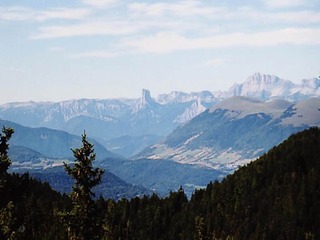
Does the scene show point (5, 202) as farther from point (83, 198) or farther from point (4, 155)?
point (83, 198)

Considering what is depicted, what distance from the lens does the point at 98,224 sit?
1645 inches

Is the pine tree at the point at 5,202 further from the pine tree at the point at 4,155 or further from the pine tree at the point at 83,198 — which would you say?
the pine tree at the point at 83,198

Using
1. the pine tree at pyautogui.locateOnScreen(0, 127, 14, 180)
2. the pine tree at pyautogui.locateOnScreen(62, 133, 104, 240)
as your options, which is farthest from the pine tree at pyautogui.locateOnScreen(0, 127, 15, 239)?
the pine tree at pyautogui.locateOnScreen(62, 133, 104, 240)

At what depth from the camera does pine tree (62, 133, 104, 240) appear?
134ft

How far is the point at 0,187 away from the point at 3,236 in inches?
146

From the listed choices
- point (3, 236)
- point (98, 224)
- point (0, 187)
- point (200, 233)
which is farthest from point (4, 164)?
point (200, 233)

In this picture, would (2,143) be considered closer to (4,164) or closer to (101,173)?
(4,164)

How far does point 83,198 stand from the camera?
136ft

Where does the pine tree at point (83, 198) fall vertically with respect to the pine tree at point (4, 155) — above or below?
below

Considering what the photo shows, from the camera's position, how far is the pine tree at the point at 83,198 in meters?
41.0

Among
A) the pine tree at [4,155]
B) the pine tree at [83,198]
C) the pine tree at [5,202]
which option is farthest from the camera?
the pine tree at [83,198]

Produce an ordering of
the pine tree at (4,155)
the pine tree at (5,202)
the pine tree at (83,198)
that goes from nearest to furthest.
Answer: the pine tree at (5,202)
the pine tree at (4,155)
the pine tree at (83,198)

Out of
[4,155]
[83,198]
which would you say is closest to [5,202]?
[4,155]

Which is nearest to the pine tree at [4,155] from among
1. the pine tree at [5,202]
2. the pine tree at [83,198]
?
the pine tree at [5,202]
